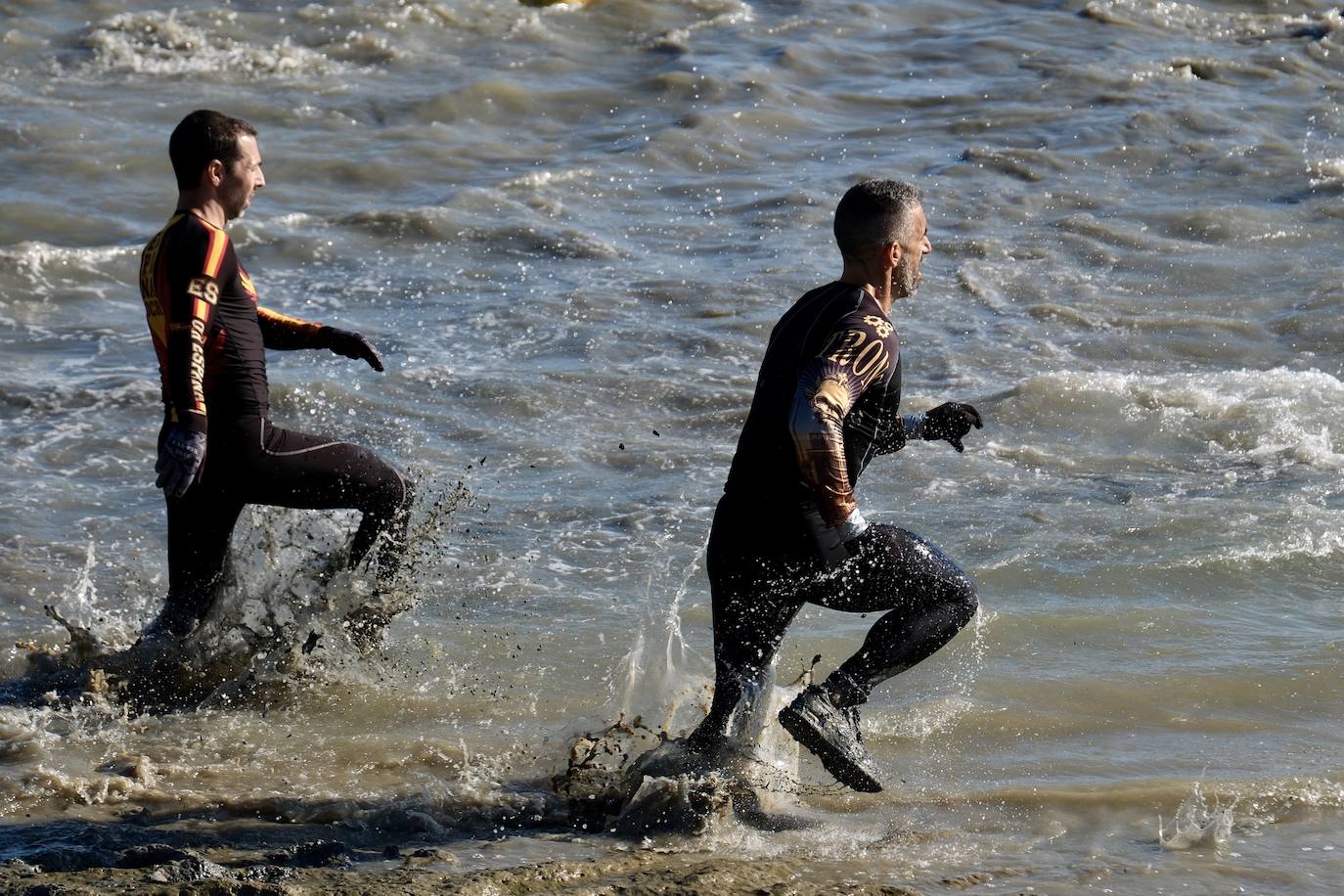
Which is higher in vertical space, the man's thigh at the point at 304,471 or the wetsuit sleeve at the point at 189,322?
the wetsuit sleeve at the point at 189,322

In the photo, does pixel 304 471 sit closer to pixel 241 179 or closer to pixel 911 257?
pixel 241 179

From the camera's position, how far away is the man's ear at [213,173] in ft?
18.5

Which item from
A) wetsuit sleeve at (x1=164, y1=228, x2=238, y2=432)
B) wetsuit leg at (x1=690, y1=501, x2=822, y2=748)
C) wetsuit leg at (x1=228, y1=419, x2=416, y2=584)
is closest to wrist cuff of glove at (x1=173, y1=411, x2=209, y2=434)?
wetsuit sleeve at (x1=164, y1=228, x2=238, y2=432)

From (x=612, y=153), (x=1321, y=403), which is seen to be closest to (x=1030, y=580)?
(x=1321, y=403)

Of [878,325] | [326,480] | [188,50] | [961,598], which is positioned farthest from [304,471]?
[188,50]

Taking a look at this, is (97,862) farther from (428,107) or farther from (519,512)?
(428,107)

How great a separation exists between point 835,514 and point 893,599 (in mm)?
505

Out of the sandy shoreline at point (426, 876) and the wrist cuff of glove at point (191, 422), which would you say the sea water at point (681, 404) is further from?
the wrist cuff of glove at point (191, 422)

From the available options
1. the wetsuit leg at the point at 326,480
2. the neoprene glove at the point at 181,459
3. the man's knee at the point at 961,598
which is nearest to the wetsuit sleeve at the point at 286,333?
the wetsuit leg at the point at 326,480

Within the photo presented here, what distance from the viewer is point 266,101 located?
17375mm

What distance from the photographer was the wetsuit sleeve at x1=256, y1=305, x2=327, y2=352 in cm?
Result: 618

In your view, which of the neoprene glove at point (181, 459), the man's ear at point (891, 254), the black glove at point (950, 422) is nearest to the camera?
the man's ear at point (891, 254)

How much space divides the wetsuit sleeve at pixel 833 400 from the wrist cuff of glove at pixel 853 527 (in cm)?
7

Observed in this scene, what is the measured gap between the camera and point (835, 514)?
4793 mm
